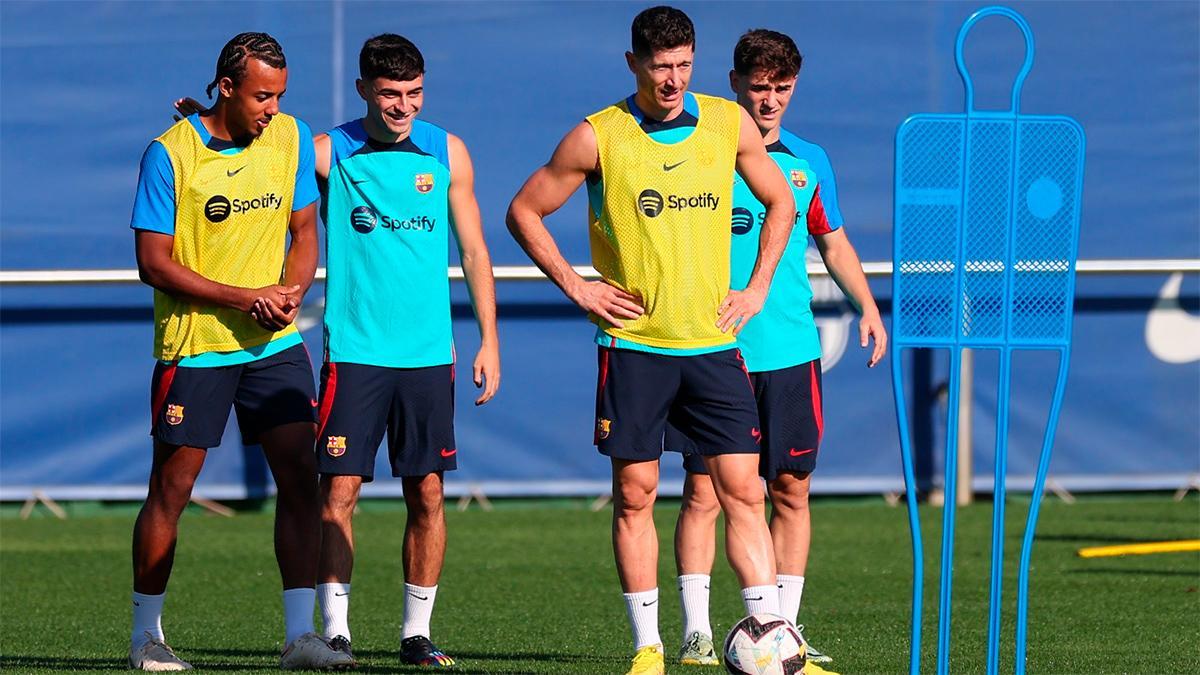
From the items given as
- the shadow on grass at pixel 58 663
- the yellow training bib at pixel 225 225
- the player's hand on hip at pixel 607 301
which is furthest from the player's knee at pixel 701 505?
the shadow on grass at pixel 58 663

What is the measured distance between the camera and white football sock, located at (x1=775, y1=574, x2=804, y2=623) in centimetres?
610

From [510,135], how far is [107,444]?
303 centimetres

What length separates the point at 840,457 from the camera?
1133 cm

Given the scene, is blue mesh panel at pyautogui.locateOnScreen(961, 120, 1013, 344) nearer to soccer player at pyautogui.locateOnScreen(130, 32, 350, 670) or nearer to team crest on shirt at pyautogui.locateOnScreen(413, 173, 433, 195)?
team crest on shirt at pyautogui.locateOnScreen(413, 173, 433, 195)

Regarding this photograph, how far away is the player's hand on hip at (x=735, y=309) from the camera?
5145mm

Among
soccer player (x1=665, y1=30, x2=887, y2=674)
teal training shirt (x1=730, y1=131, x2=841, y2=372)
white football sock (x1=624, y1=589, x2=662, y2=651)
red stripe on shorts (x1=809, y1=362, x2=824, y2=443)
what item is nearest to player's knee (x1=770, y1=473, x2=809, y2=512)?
soccer player (x1=665, y1=30, x2=887, y2=674)

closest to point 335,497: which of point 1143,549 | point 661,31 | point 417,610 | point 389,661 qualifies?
point 417,610

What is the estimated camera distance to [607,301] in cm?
509

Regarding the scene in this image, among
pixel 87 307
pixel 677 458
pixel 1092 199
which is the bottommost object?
pixel 677 458

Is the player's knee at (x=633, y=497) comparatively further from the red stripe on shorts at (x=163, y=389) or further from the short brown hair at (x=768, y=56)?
the short brown hair at (x=768, y=56)

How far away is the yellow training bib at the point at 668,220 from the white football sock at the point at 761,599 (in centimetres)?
69

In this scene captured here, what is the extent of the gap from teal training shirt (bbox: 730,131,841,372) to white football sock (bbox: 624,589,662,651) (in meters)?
1.13

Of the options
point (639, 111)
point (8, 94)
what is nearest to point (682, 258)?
point (639, 111)

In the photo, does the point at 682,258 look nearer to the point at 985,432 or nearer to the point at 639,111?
the point at 639,111
